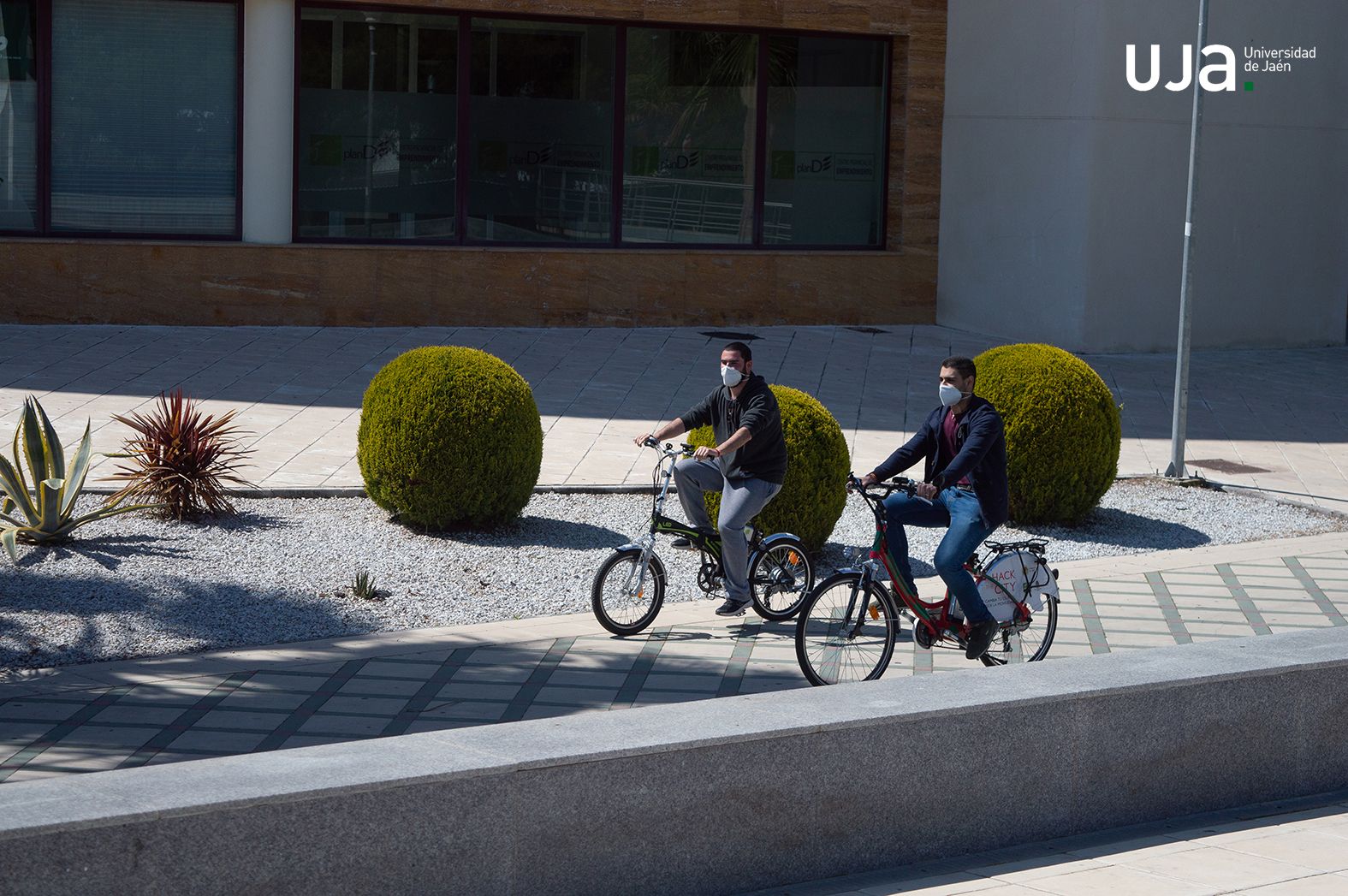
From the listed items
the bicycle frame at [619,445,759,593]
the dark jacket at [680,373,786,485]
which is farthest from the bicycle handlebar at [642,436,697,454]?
the dark jacket at [680,373,786,485]

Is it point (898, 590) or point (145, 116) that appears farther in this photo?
point (145, 116)

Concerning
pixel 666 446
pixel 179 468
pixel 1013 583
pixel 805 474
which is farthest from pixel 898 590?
pixel 179 468

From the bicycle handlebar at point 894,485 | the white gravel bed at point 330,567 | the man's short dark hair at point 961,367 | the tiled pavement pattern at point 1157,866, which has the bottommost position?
the tiled pavement pattern at point 1157,866

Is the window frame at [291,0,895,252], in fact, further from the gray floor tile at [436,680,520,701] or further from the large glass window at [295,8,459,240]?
the gray floor tile at [436,680,520,701]

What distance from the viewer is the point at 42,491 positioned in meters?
9.16

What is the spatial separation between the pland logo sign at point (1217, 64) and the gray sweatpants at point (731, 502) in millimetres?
11900

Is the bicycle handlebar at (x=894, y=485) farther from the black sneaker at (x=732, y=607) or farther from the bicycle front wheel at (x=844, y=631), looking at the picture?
the black sneaker at (x=732, y=607)

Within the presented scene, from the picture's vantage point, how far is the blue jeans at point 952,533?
755 cm

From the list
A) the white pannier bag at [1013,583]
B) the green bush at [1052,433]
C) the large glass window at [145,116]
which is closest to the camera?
the white pannier bag at [1013,583]

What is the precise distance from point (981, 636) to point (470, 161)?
500 inches

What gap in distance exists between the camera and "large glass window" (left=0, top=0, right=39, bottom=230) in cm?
1730

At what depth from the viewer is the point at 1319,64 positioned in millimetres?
19531

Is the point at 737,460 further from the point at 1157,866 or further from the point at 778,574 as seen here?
the point at 1157,866

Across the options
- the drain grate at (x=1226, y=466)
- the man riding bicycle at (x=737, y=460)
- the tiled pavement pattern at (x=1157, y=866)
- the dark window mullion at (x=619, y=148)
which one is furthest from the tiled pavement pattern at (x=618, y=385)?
the tiled pavement pattern at (x=1157, y=866)
